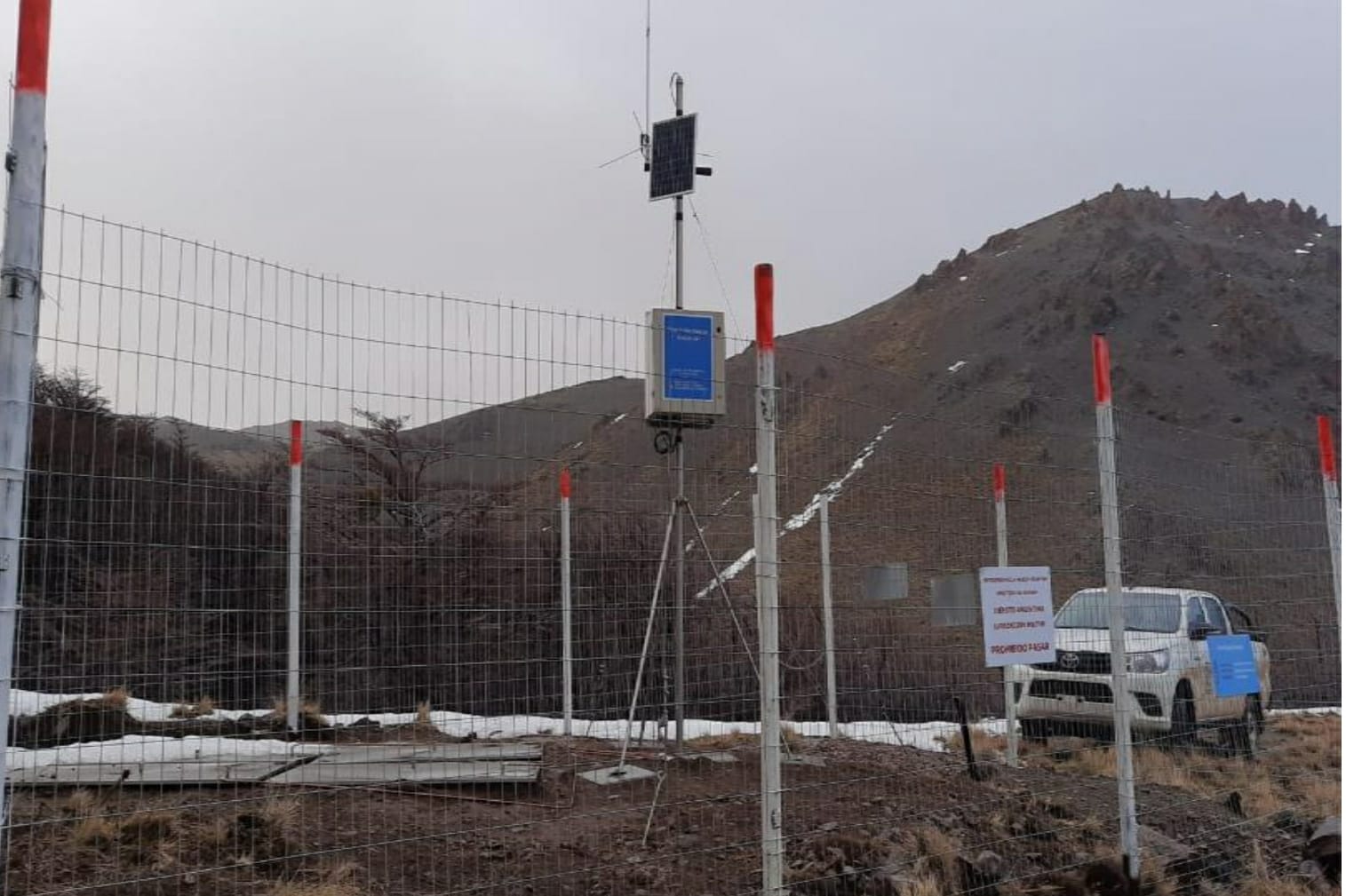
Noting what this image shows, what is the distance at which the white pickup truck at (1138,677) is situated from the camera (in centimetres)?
779

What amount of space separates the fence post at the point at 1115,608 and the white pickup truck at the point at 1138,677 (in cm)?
209

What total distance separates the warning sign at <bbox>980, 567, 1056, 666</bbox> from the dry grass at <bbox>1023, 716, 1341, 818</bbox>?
1962 mm

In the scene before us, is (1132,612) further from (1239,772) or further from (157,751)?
(157,751)

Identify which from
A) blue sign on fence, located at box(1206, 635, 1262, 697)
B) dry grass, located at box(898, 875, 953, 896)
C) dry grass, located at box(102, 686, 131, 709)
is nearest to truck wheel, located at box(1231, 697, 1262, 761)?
blue sign on fence, located at box(1206, 635, 1262, 697)

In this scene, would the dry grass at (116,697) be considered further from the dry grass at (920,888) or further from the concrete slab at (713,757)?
the dry grass at (920,888)

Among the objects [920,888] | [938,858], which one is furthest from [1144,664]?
[920,888]

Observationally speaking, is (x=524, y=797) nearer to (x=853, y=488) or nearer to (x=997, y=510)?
(x=853, y=488)

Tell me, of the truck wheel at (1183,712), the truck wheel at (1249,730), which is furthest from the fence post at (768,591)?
the truck wheel at (1249,730)

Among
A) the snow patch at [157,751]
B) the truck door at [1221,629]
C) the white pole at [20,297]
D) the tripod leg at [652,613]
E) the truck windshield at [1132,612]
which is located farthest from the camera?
the truck door at [1221,629]

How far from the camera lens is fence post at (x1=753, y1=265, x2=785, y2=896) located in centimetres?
404

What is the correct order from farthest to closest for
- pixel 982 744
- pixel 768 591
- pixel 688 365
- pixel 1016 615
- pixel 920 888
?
1. pixel 982 744
2. pixel 688 365
3. pixel 1016 615
4. pixel 920 888
5. pixel 768 591

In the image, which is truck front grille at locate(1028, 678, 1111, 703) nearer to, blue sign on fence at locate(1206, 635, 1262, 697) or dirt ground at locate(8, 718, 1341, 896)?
dirt ground at locate(8, 718, 1341, 896)

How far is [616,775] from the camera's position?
6.30 m

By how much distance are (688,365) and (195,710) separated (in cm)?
459
